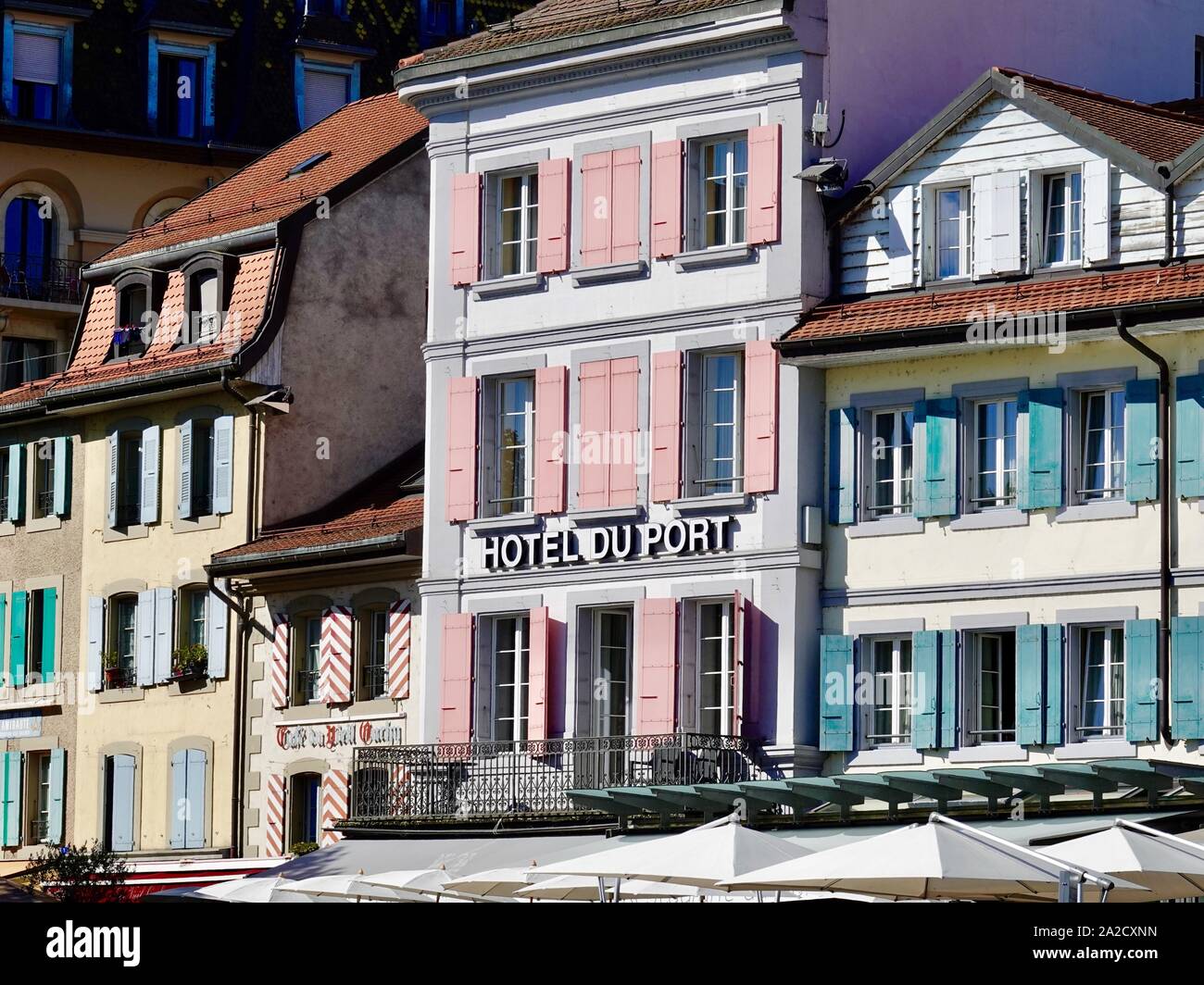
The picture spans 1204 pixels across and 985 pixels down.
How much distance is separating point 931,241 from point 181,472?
15628 mm

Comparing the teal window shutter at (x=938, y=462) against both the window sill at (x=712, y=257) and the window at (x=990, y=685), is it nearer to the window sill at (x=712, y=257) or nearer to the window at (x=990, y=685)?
the window at (x=990, y=685)

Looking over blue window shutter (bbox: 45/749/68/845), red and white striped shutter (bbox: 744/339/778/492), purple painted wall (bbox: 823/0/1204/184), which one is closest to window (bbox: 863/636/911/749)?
red and white striped shutter (bbox: 744/339/778/492)

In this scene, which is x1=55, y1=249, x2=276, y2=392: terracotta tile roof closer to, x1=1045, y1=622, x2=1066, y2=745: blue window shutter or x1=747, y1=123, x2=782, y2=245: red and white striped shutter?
x1=747, y1=123, x2=782, y2=245: red and white striped shutter

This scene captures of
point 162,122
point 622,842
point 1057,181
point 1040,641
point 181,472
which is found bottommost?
point 622,842

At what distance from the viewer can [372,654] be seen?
41.9m

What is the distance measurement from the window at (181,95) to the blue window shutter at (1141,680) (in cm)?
3459

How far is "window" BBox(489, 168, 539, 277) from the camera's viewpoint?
1543 inches

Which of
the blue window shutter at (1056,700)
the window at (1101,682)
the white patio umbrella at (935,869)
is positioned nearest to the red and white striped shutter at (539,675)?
the blue window shutter at (1056,700)

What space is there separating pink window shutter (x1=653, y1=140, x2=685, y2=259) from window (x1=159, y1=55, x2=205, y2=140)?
1042 inches

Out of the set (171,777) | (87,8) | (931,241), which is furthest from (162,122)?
(931,241)

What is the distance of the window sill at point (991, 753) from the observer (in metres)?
33.1

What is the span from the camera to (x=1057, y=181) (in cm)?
3400

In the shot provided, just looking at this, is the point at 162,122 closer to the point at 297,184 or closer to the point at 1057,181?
the point at 297,184
